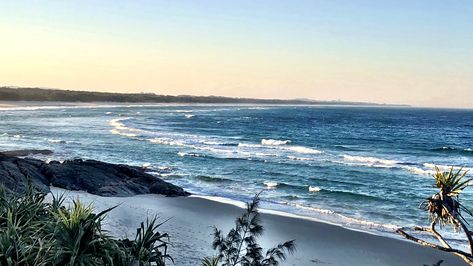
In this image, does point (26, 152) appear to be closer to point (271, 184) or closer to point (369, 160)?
point (271, 184)

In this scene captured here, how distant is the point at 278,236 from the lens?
22938mm

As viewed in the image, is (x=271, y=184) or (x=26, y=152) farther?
(x=26, y=152)

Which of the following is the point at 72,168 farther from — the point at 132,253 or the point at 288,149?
the point at 288,149

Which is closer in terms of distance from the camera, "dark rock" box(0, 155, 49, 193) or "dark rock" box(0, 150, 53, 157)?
"dark rock" box(0, 155, 49, 193)

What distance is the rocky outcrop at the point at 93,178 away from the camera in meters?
30.2

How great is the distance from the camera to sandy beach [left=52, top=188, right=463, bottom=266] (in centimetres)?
2006

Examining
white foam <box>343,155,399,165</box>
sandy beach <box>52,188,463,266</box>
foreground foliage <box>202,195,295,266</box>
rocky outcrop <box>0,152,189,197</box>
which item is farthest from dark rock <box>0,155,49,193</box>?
white foam <box>343,155,399,165</box>

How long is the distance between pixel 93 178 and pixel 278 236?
1411 centimetres

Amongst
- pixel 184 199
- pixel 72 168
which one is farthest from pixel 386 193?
pixel 72 168

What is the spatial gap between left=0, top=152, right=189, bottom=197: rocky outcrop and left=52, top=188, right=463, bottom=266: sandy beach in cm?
181

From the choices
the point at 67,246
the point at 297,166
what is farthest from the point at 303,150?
the point at 67,246

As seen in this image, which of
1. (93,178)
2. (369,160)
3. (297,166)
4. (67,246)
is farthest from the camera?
(369,160)

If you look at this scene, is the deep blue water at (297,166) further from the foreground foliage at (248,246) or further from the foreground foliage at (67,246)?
the foreground foliage at (67,246)

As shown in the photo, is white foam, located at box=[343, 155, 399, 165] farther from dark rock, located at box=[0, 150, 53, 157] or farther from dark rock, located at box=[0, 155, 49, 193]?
dark rock, located at box=[0, 155, 49, 193]
